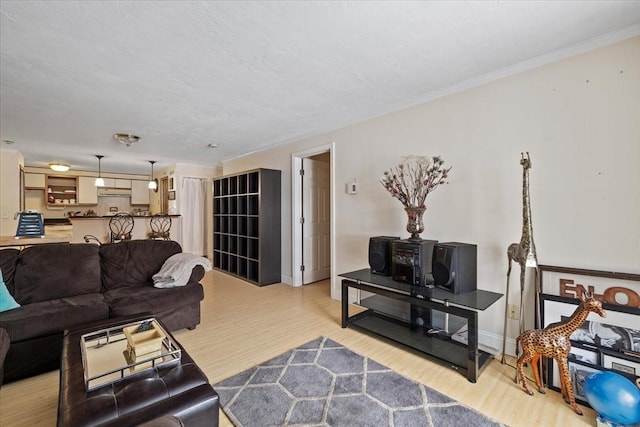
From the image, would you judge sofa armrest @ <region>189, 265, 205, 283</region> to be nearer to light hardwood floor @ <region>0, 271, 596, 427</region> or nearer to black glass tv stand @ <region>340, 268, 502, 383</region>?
light hardwood floor @ <region>0, 271, 596, 427</region>

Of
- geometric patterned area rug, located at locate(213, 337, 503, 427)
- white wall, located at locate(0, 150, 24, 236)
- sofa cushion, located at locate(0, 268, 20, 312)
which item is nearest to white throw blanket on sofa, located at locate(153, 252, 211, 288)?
sofa cushion, located at locate(0, 268, 20, 312)

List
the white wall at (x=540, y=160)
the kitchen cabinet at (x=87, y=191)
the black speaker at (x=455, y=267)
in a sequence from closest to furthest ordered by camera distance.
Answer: the white wall at (x=540, y=160), the black speaker at (x=455, y=267), the kitchen cabinet at (x=87, y=191)

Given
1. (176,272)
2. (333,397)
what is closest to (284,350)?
(333,397)

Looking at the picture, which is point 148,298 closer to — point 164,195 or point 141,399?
point 141,399

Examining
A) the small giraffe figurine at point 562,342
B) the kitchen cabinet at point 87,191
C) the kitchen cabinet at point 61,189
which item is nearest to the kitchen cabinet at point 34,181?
the kitchen cabinet at point 61,189

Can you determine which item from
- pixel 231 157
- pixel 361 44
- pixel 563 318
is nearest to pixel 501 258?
pixel 563 318

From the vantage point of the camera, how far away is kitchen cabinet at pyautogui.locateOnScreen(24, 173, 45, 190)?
686 cm

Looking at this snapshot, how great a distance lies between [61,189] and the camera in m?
7.37

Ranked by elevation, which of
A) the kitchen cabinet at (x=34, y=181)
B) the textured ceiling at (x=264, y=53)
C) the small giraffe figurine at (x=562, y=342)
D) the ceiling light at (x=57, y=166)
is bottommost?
the small giraffe figurine at (x=562, y=342)

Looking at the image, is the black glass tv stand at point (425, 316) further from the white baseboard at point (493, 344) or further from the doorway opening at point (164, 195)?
the doorway opening at point (164, 195)

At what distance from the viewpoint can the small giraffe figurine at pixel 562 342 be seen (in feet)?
5.60

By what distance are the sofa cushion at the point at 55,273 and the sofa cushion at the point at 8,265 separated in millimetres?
25

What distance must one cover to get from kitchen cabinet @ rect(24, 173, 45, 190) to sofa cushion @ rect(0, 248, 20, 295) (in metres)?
6.14

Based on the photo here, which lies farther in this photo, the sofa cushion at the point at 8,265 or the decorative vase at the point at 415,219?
the decorative vase at the point at 415,219
